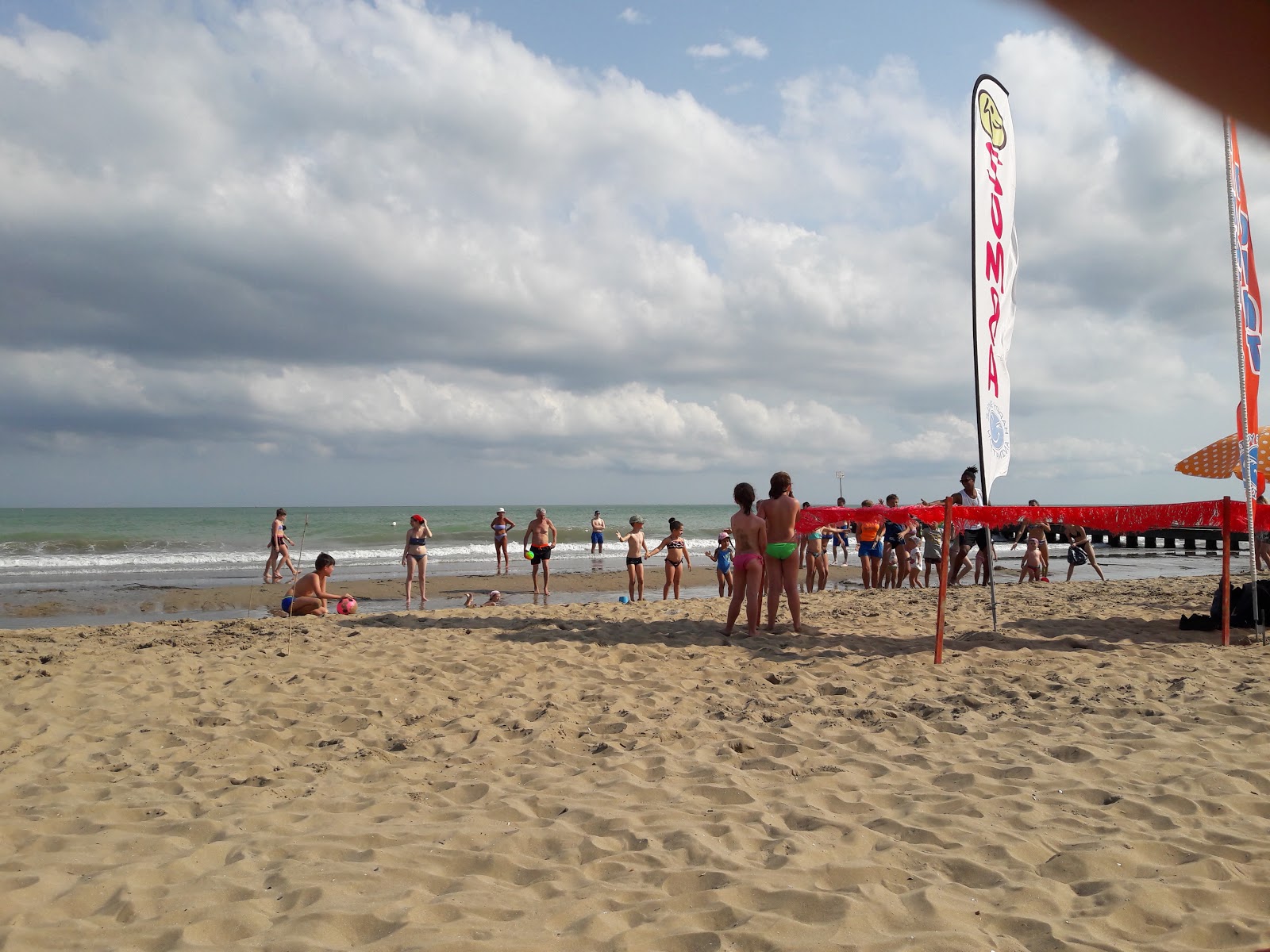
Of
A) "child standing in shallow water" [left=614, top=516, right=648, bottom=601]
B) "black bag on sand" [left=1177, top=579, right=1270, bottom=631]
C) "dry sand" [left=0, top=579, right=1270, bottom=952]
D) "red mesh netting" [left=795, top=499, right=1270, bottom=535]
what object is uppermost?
"red mesh netting" [left=795, top=499, right=1270, bottom=535]

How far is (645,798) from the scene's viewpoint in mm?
4102

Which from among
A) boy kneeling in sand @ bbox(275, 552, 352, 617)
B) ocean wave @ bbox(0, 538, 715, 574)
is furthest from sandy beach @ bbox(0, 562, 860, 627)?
boy kneeling in sand @ bbox(275, 552, 352, 617)

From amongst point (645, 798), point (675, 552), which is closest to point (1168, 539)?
point (675, 552)

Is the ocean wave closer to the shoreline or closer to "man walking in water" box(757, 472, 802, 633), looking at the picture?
the shoreline

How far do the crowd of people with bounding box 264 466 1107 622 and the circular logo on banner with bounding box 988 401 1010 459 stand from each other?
49 centimetres

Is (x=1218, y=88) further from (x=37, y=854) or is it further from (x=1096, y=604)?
(x=1096, y=604)

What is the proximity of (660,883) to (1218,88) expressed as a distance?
309 cm

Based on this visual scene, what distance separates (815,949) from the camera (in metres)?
2.65

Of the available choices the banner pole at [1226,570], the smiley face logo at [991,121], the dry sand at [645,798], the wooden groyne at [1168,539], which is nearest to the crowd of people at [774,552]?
the dry sand at [645,798]

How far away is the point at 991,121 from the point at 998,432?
9.17 feet

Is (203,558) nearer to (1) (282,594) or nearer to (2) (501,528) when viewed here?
(1) (282,594)

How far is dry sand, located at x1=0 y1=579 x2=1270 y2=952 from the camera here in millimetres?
2883

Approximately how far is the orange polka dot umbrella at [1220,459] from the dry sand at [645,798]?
105 inches

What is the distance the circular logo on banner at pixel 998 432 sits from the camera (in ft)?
24.0
